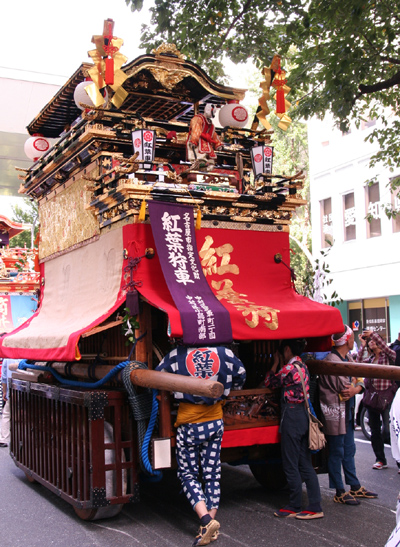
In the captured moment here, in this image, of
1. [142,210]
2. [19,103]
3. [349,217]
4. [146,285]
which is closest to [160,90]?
[142,210]

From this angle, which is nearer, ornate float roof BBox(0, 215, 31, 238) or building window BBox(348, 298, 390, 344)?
building window BBox(348, 298, 390, 344)

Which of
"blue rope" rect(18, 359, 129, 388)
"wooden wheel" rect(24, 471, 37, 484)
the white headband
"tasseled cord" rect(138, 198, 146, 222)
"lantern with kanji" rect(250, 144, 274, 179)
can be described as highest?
"lantern with kanji" rect(250, 144, 274, 179)

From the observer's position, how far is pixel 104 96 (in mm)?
7551

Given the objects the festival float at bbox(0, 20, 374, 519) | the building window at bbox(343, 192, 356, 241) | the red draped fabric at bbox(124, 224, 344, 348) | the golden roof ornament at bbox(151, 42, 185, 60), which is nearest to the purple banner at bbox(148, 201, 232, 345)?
the festival float at bbox(0, 20, 374, 519)

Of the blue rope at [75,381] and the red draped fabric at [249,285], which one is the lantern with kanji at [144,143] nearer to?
the red draped fabric at [249,285]

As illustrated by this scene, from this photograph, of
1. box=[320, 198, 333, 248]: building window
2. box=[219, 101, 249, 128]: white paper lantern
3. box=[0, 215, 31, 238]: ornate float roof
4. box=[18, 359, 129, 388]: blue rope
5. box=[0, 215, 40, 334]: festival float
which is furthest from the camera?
box=[0, 215, 31, 238]: ornate float roof

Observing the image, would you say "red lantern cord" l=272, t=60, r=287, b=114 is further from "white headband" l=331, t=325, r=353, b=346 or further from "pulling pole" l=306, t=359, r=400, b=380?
"pulling pole" l=306, t=359, r=400, b=380

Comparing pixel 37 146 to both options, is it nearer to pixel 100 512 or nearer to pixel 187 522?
pixel 100 512

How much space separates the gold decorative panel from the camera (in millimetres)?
8070

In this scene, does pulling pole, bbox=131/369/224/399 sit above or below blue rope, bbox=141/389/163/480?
above

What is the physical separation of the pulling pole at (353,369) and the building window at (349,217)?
15.7 m

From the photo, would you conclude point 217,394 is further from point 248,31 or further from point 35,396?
point 248,31

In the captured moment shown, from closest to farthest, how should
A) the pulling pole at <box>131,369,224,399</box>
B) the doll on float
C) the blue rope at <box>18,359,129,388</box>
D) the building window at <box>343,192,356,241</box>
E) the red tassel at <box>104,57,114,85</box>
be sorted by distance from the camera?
the pulling pole at <box>131,369,224,399</box>, the blue rope at <box>18,359,129,388</box>, the red tassel at <box>104,57,114,85</box>, the doll on float, the building window at <box>343,192,356,241</box>

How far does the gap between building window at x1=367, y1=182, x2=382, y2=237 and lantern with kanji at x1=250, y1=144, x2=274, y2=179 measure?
42.6ft
